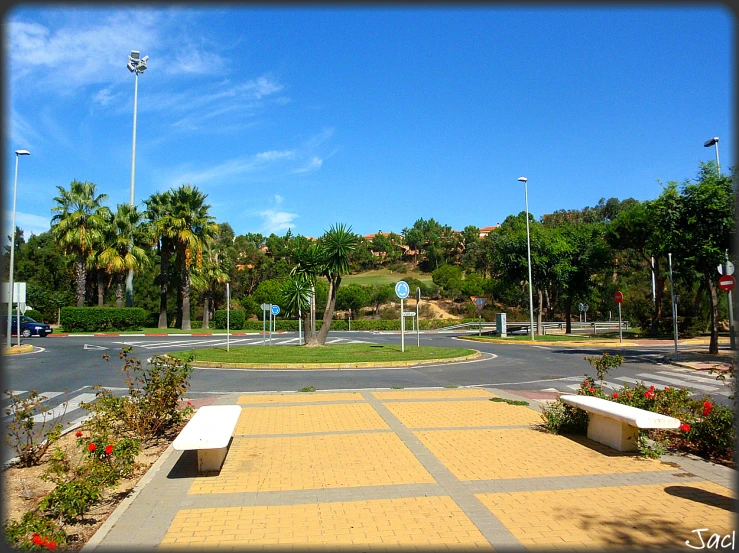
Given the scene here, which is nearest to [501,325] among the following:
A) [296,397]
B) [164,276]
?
[164,276]

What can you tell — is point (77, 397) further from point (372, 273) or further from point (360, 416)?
point (372, 273)

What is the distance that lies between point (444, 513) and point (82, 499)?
10.7ft

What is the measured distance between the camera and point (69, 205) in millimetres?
42406

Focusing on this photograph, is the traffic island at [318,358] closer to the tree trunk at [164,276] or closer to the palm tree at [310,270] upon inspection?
the palm tree at [310,270]

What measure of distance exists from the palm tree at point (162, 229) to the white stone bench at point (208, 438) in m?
37.5

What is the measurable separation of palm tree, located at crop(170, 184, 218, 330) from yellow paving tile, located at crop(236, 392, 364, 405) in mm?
32389

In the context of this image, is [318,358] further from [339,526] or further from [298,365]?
[339,526]

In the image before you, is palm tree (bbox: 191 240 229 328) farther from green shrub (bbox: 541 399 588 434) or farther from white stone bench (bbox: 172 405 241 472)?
green shrub (bbox: 541 399 588 434)

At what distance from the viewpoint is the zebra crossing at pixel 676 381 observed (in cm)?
1329

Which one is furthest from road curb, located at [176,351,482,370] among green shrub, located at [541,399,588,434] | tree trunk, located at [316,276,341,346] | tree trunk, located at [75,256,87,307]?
tree trunk, located at [75,256,87,307]

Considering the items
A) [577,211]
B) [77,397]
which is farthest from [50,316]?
[577,211]

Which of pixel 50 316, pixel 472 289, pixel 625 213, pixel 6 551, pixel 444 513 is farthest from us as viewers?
pixel 472 289

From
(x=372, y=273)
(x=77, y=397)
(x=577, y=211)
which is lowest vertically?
(x=77, y=397)

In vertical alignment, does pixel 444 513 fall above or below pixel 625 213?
below
